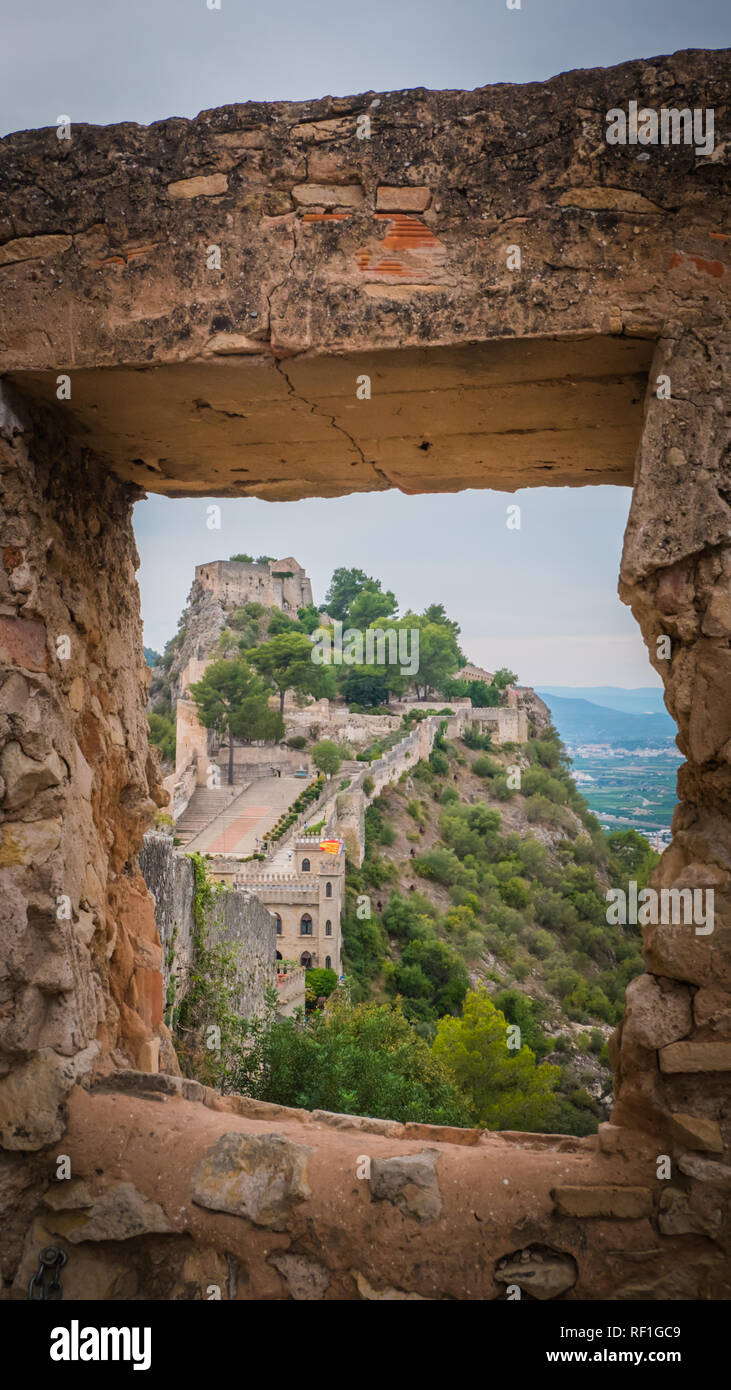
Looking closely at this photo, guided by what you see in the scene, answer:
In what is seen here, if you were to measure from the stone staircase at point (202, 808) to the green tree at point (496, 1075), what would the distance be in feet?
69.9

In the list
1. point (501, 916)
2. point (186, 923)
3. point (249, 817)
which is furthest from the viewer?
point (249, 817)

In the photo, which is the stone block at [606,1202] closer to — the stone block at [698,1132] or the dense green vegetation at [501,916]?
the stone block at [698,1132]

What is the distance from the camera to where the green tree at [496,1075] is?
15039mm

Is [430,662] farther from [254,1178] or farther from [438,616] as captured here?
[254,1178]

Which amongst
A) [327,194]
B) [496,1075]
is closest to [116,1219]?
[327,194]

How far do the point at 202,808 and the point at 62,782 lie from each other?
3839 centimetres

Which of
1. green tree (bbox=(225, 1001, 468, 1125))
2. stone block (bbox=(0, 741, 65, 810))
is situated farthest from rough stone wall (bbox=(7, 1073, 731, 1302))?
green tree (bbox=(225, 1001, 468, 1125))

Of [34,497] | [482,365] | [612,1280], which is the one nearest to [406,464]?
[482,365]

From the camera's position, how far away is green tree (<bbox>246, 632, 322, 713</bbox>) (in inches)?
1916

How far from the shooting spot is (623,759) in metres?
19.4

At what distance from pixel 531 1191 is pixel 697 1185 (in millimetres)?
429

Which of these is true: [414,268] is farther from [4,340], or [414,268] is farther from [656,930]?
[656,930]

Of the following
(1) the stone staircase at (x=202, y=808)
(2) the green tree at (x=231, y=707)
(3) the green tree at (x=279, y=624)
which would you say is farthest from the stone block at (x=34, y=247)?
(3) the green tree at (x=279, y=624)

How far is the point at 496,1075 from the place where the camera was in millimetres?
15516
